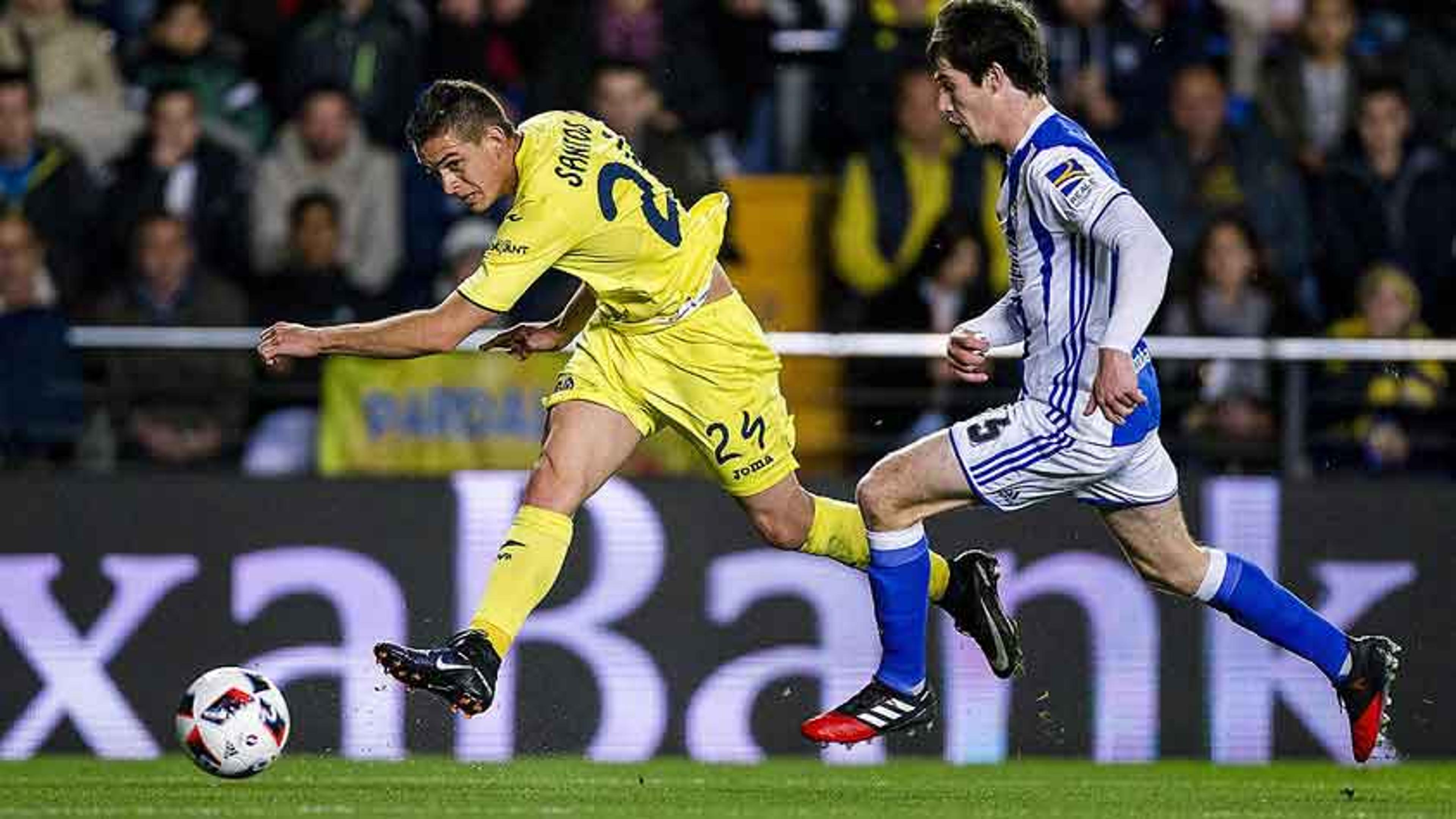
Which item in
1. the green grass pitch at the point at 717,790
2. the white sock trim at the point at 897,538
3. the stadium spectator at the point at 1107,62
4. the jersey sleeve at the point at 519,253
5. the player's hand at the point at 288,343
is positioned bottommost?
the green grass pitch at the point at 717,790

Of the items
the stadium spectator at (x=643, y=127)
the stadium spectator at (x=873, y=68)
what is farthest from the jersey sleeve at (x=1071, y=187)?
the stadium spectator at (x=873, y=68)

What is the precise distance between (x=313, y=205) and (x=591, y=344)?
3620 millimetres

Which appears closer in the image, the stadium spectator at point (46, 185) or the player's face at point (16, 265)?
the player's face at point (16, 265)

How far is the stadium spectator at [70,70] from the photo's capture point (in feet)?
43.1

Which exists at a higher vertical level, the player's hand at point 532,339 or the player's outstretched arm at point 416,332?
the player's outstretched arm at point 416,332

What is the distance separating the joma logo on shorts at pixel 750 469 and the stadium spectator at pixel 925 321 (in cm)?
267


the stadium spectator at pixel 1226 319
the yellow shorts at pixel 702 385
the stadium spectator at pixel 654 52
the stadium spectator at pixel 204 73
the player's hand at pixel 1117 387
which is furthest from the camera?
the stadium spectator at pixel 204 73

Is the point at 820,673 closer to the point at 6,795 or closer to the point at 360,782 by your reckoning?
the point at 360,782

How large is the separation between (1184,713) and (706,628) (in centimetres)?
186

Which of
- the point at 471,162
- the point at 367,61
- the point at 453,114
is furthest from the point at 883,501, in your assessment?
the point at 367,61

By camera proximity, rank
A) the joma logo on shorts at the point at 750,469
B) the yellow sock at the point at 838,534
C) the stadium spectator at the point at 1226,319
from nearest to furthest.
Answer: the joma logo on shorts at the point at 750,469, the yellow sock at the point at 838,534, the stadium spectator at the point at 1226,319

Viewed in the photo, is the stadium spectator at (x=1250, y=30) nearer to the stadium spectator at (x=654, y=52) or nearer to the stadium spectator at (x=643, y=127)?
the stadium spectator at (x=654, y=52)

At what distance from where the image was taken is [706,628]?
1100cm

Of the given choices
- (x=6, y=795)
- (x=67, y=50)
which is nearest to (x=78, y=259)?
(x=67, y=50)
